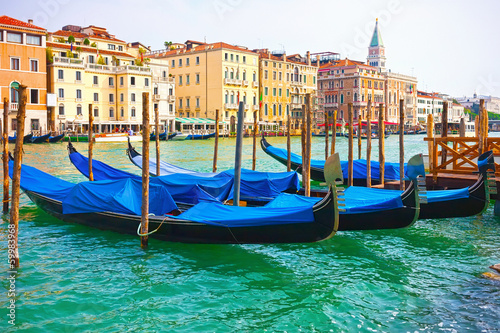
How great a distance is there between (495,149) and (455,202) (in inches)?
92.1

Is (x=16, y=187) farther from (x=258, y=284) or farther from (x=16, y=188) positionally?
(x=258, y=284)

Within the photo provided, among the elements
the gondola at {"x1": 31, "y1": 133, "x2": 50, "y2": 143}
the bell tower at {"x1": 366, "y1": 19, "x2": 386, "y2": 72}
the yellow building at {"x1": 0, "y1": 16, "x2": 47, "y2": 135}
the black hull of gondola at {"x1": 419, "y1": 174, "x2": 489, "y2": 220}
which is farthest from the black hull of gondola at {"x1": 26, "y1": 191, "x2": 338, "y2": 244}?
the bell tower at {"x1": 366, "y1": 19, "x2": 386, "y2": 72}

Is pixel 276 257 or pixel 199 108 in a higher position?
pixel 199 108

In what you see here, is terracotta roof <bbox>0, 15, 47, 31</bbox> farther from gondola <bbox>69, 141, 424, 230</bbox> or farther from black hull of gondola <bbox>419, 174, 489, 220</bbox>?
black hull of gondola <bbox>419, 174, 489, 220</bbox>

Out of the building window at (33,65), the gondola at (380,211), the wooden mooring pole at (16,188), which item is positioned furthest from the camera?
the building window at (33,65)

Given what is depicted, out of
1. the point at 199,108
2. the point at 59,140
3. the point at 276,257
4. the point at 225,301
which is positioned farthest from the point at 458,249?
the point at 199,108

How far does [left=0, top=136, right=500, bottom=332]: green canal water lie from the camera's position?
3.88m

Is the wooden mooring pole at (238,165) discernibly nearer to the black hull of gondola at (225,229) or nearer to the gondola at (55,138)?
the black hull of gondola at (225,229)

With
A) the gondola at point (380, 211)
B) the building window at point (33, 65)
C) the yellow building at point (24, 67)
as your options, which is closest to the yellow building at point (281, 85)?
the yellow building at point (24, 67)

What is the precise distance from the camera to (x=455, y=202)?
6.32 meters

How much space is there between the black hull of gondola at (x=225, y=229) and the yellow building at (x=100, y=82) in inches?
921

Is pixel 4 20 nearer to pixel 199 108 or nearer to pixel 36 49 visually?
pixel 36 49

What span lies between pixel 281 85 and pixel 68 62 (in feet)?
59.3

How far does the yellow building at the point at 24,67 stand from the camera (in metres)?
25.5
